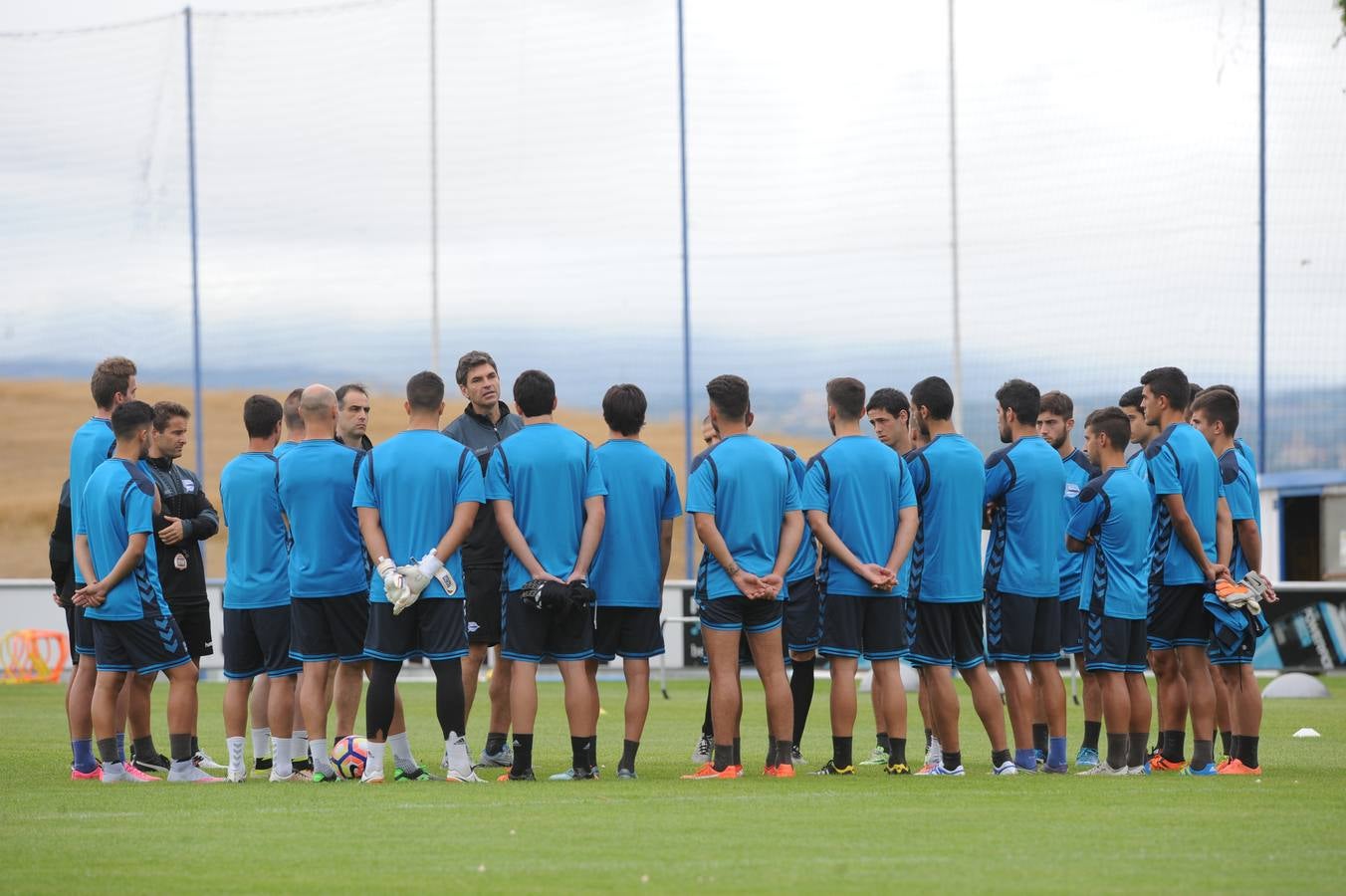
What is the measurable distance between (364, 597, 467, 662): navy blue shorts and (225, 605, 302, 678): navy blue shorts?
0.73 metres

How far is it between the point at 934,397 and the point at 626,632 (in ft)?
6.63

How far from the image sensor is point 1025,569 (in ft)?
30.7

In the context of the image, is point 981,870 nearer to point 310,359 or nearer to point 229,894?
point 229,894

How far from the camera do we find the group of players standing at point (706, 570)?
879 centimetres

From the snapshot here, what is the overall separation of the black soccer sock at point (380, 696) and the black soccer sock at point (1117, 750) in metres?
3.69

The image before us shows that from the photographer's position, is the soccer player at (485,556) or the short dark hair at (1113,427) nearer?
the short dark hair at (1113,427)

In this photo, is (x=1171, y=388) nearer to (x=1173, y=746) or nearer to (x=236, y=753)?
(x=1173, y=746)

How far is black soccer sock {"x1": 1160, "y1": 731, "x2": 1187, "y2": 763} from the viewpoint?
9562 mm

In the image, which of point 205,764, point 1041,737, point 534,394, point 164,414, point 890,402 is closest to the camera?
point 534,394

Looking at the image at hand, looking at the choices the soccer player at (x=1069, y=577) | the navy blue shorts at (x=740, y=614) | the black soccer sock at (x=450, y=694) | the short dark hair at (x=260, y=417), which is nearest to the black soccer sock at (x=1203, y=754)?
the soccer player at (x=1069, y=577)

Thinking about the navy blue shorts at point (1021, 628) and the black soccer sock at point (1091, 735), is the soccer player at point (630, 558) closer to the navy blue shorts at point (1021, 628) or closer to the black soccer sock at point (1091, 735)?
the navy blue shorts at point (1021, 628)

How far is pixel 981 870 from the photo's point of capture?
6.02 meters

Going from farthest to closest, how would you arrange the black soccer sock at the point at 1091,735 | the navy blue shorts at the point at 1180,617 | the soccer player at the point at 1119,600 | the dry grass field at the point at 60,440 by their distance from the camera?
the dry grass field at the point at 60,440, the black soccer sock at the point at 1091,735, the navy blue shorts at the point at 1180,617, the soccer player at the point at 1119,600

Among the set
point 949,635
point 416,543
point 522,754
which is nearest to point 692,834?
point 522,754
